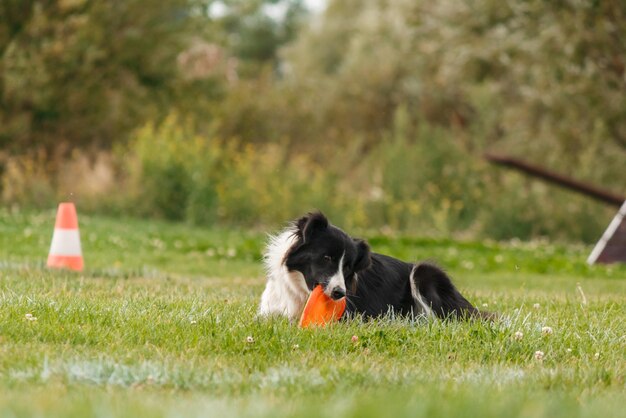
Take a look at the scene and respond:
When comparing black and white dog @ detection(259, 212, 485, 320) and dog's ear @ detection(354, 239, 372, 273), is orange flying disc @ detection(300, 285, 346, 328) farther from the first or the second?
dog's ear @ detection(354, 239, 372, 273)

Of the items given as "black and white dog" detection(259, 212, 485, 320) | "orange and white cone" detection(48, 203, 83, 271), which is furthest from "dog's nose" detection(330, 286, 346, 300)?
"orange and white cone" detection(48, 203, 83, 271)

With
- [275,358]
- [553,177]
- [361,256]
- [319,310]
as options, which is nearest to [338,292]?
[319,310]

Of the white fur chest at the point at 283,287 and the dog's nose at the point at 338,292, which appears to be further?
the white fur chest at the point at 283,287

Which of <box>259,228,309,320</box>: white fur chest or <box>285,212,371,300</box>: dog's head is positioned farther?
<box>259,228,309,320</box>: white fur chest

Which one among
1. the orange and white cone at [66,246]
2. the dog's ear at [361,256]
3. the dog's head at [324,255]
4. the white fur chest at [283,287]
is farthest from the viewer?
the orange and white cone at [66,246]

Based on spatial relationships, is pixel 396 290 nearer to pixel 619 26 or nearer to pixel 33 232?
pixel 33 232

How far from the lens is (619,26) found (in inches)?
806

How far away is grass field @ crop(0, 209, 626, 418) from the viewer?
163 inches

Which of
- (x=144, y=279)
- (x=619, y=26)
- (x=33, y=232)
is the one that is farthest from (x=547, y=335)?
(x=619, y=26)

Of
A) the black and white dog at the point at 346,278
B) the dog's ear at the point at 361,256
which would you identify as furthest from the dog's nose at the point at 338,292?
the dog's ear at the point at 361,256

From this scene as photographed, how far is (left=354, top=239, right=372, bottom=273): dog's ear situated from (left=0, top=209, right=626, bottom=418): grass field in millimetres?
429

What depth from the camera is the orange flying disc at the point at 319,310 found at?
20.6 ft

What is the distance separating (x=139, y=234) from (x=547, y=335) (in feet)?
35.4

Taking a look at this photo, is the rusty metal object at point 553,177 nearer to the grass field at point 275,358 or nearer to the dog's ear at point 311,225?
the grass field at point 275,358
